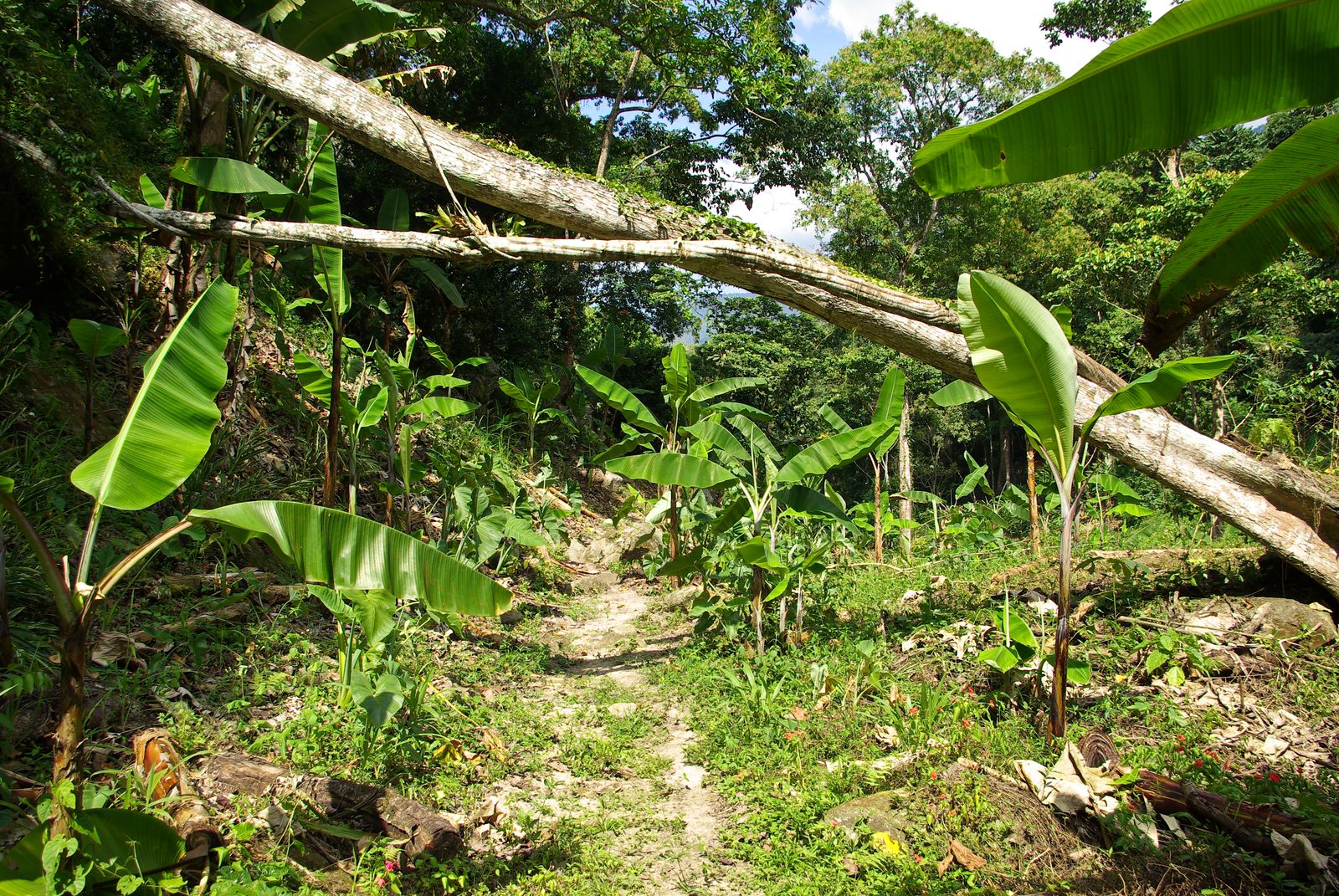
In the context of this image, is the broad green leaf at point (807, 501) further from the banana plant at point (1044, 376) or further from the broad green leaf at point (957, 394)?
the banana plant at point (1044, 376)

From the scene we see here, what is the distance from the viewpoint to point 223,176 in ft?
13.2

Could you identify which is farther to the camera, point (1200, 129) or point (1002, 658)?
point (1002, 658)

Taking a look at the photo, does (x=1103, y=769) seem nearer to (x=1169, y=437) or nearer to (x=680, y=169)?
(x=1169, y=437)

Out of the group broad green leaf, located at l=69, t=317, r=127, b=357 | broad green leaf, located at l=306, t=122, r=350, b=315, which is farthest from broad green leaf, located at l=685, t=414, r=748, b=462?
broad green leaf, located at l=69, t=317, r=127, b=357

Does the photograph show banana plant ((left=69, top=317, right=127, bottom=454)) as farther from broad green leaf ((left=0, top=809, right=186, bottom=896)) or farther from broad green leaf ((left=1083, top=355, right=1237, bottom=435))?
broad green leaf ((left=1083, top=355, right=1237, bottom=435))

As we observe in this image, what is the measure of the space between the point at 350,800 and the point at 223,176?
3.39 m

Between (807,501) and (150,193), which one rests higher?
(150,193)

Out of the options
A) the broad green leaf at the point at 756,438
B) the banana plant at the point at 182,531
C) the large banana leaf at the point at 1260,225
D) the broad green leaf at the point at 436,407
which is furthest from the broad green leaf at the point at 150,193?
the large banana leaf at the point at 1260,225

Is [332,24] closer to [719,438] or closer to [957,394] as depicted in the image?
[719,438]

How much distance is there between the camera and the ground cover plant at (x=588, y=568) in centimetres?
213

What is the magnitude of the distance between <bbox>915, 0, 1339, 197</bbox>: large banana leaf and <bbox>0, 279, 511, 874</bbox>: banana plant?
6.14 ft

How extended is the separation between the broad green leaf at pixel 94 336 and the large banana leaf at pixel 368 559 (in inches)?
97.3

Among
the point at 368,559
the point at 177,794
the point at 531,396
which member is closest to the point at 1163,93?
the point at 368,559

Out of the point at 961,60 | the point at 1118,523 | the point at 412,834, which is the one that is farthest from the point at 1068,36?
the point at 412,834
